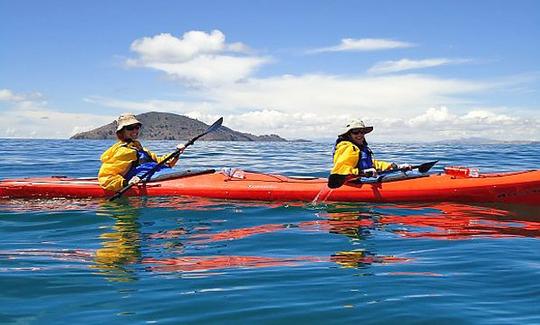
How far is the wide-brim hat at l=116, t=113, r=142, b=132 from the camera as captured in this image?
390 inches

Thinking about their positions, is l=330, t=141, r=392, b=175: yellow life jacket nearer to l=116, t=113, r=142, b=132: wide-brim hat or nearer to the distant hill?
l=116, t=113, r=142, b=132: wide-brim hat

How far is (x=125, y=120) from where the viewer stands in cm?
995

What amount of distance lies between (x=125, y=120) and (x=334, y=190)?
3673mm

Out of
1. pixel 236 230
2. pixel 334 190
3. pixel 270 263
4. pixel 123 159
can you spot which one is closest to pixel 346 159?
pixel 334 190

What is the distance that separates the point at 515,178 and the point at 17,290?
7364 millimetres

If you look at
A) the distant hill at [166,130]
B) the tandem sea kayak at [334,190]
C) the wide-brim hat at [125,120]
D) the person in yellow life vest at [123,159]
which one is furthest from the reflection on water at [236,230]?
the distant hill at [166,130]

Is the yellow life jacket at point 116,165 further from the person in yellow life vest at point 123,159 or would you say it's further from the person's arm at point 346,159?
the person's arm at point 346,159

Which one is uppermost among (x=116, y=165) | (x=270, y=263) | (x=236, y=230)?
(x=116, y=165)

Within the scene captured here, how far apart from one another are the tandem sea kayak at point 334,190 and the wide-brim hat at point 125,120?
108 centimetres

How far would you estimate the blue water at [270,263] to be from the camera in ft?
13.4

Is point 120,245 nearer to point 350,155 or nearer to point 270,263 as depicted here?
point 270,263

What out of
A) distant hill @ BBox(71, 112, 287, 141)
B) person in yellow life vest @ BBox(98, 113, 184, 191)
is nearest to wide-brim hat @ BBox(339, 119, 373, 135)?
person in yellow life vest @ BBox(98, 113, 184, 191)

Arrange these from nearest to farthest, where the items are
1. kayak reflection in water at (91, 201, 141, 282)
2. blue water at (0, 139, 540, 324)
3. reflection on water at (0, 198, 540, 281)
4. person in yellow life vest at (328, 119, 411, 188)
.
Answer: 1. blue water at (0, 139, 540, 324)
2. kayak reflection in water at (91, 201, 141, 282)
3. reflection on water at (0, 198, 540, 281)
4. person in yellow life vest at (328, 119, 411, 188)

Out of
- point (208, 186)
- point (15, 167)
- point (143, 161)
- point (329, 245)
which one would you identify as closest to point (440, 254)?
point (329, 245)
